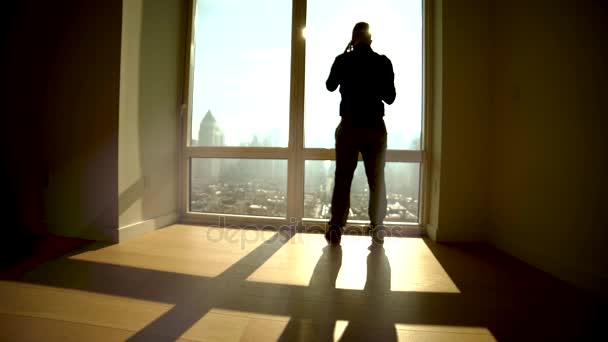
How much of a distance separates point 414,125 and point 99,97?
2462 mm

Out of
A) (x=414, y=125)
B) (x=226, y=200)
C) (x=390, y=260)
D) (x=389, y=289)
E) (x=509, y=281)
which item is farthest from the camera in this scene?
(x=226, y=200)

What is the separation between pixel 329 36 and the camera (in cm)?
221

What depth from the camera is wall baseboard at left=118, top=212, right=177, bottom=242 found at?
5.95 feet

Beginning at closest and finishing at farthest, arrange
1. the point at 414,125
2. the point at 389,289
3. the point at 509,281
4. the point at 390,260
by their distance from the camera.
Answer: the point at 389,289 < the point at 509,281 < the point at 390,260 < the point at 414,125

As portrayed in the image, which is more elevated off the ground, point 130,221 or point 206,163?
point 206,163

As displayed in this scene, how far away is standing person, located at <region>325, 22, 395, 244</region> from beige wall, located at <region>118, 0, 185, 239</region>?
1477 mm

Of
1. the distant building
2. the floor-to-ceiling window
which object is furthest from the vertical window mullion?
the distant building

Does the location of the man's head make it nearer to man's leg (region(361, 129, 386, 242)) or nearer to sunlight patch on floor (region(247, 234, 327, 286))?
man's leg (region(361, 129, 386, 242))

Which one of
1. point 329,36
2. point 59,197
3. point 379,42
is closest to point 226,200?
point 59,197

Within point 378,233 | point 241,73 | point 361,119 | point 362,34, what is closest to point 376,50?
point 362,34

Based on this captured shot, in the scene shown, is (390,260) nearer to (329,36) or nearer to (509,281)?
(509,281)

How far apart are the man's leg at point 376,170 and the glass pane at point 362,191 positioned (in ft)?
1.11

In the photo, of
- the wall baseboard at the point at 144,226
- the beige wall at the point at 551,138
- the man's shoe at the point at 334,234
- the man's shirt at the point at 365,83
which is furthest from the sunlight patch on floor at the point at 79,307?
the beige wall at the point at 551,138

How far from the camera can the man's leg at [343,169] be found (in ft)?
5.94
